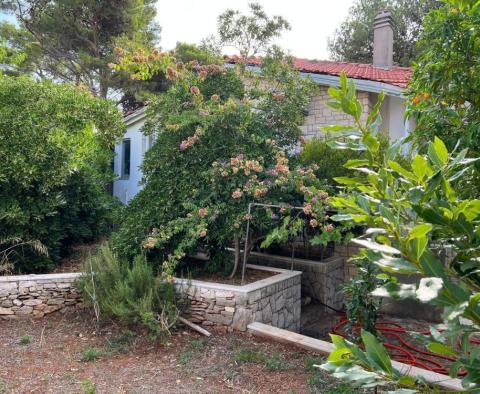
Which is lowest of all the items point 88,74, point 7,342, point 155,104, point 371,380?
point 7,342

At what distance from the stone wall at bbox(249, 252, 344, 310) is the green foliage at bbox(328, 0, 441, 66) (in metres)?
14.9

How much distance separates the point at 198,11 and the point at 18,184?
7023mm

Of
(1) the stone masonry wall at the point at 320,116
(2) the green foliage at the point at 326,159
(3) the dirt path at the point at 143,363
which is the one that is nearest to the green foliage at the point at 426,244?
(3) the dirt path at the point at 143,363

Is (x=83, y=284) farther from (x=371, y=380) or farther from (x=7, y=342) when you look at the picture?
(x=371, y=380)

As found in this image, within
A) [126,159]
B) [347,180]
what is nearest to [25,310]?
[347,180]

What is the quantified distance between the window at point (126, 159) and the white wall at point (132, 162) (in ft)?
0.59

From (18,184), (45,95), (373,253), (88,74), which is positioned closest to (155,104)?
(45,95)

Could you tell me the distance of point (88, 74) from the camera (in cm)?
1659

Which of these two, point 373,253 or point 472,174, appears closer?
point 373,253

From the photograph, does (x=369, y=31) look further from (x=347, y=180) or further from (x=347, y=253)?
(x=347, y=180)

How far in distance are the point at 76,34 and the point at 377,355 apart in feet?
57.6

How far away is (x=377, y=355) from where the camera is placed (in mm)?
1326

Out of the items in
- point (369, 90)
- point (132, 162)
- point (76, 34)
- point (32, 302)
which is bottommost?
point (32, 302)

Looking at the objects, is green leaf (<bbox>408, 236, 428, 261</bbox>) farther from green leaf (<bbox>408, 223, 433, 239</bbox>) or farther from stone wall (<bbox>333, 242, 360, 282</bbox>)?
stone wall (<bbox>333, 242, 360, 282</bbox>)
